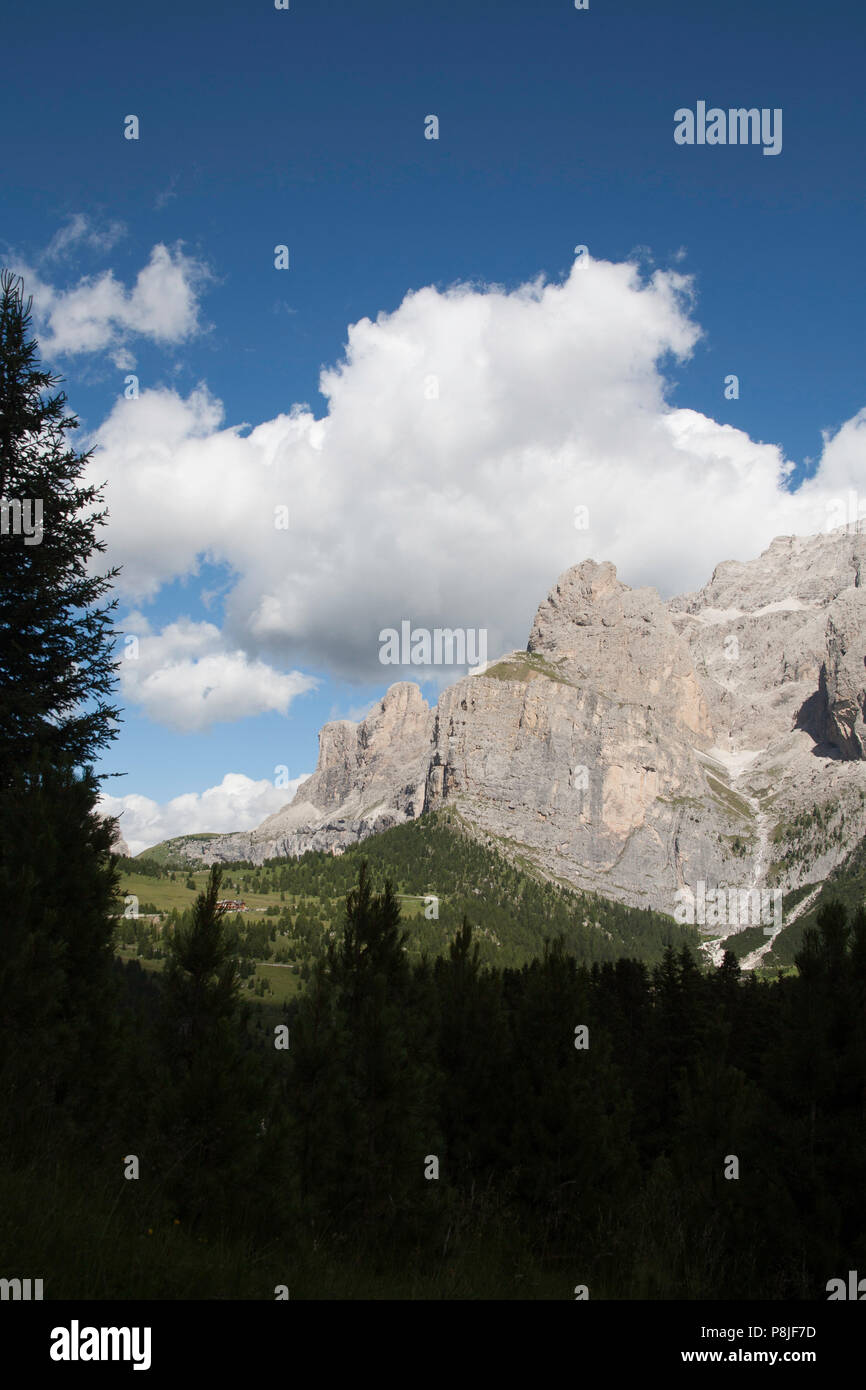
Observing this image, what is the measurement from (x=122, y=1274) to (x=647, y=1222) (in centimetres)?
1038

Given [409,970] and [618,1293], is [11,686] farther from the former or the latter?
[618,1293]

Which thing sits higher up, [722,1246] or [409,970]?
[409,970]

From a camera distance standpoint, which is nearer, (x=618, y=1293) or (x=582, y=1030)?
(x=618, y=1293)

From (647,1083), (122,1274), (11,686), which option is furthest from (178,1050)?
(647,1083)

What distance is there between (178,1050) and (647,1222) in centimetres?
868

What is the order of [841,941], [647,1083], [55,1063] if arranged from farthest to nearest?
[647,1083] < [841,941] < [55,1063]

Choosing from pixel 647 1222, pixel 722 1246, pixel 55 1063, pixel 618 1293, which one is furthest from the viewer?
pixel 647 1222

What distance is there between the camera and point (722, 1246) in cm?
1128

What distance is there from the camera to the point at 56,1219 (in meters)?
5.93

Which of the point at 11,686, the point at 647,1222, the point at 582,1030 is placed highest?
the point at 11,686

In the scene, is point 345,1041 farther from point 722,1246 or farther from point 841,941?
point 841,941

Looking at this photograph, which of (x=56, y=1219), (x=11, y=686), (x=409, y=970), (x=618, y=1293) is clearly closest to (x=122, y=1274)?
(x=56, y=1219)
